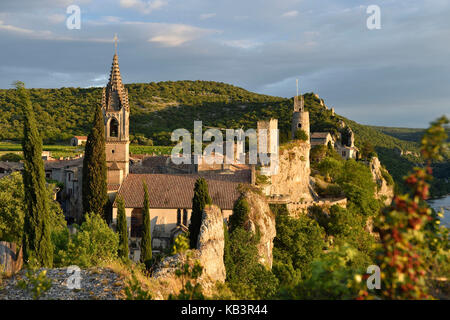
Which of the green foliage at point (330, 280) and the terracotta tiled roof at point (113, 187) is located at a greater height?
the green foliage at point (330, 280)

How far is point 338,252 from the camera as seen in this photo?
680cm

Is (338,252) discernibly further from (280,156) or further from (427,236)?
(280,156)

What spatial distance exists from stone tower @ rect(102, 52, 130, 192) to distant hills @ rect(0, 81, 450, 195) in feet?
87.8

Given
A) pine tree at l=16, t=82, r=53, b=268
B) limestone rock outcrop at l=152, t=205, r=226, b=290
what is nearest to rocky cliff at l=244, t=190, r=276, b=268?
limestone rock outcrop at l=152, t=205, r=226, b=290

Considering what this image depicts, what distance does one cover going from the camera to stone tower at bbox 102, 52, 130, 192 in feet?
116

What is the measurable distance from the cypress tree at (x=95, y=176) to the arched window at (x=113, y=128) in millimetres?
5569

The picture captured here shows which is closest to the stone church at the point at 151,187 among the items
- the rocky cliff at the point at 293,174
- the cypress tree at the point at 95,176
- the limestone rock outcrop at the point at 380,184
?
the cypress tree at the point at 95,176

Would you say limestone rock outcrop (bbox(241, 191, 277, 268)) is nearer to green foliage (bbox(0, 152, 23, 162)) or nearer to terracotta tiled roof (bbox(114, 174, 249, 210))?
terracotta tiled roof (bbox(114, 174, 249, 210))

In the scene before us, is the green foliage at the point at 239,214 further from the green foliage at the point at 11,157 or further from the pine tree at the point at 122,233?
the green foliage at the point at 11,157

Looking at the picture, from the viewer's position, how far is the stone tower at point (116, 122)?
35.4 metres

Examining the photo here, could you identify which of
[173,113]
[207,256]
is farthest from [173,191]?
[173,113]
